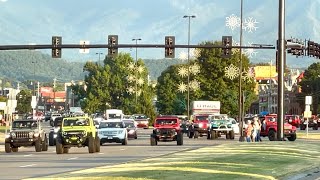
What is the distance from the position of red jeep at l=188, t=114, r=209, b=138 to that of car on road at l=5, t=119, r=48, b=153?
25816mm

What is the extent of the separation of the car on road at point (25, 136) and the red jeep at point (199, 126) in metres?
25.8

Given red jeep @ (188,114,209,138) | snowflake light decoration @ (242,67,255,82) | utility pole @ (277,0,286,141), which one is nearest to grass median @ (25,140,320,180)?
utility pole @ (277,0,286,141)

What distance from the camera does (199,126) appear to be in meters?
76.3

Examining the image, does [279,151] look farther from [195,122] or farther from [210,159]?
[195,122]

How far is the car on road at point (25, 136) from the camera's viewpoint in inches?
1988

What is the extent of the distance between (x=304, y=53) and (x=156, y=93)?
3768 inches

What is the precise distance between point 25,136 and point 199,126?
1089 inches

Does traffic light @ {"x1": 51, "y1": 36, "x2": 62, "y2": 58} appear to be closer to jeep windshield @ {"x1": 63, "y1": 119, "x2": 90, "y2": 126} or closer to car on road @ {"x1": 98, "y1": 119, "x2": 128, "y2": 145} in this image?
car on road @ {"x1": 98, "y1": 119, "x2": 128, "y2": 145}

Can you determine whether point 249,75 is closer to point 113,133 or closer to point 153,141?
point 153,141

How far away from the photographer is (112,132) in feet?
195

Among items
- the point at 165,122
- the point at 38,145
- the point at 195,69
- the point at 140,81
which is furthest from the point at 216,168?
the point at 140,81

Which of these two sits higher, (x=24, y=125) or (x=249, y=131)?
(x=24, y=125)

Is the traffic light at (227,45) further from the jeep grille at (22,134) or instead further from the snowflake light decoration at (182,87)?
the snowflake light decoration at (182,87)

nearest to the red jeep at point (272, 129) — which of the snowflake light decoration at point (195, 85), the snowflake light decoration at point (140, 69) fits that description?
the snowflake light decoration at point (195, 85)
